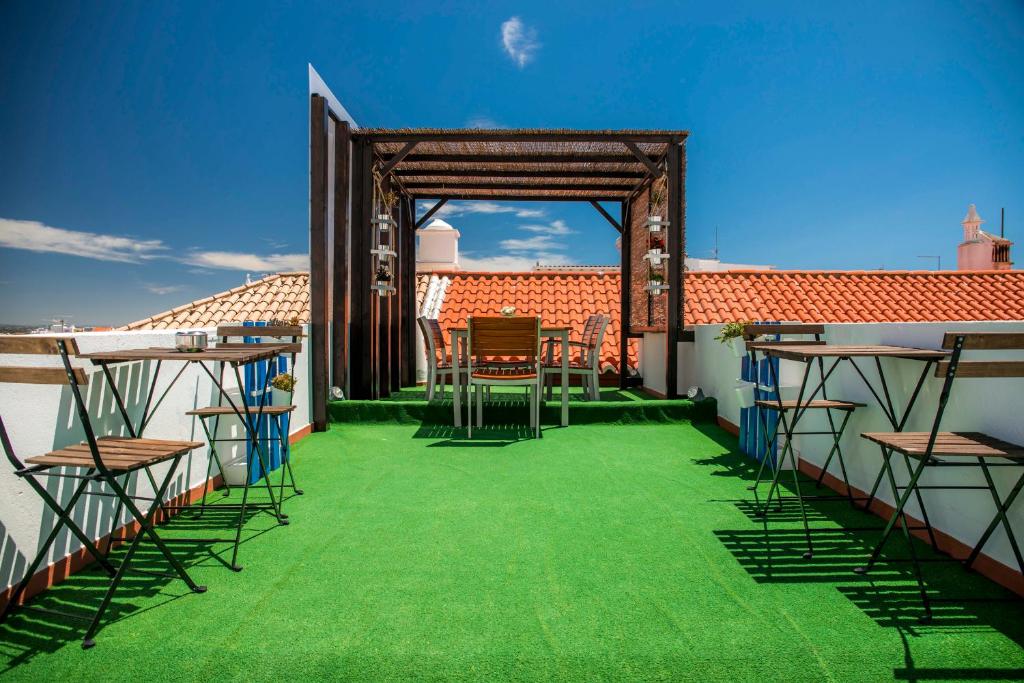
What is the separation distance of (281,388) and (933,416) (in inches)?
148

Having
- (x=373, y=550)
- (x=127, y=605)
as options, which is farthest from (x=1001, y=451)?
(x=127, y=605)

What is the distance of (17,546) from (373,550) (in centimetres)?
128

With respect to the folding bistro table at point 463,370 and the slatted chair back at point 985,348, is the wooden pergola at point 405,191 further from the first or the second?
the slatted chair back at point 985,348

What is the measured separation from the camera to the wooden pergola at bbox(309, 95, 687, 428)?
19.0 feet

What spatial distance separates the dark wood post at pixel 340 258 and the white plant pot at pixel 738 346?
3.72 metres

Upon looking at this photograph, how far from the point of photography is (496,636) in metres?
1.97

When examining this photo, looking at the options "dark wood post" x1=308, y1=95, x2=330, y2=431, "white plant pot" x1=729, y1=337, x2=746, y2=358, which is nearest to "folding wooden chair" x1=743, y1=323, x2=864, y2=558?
"white plant pot" x1=729, y1=337, x2=746, y2=358

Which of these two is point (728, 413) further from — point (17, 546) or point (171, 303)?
point (171, 303)

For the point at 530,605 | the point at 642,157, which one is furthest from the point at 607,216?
the point at 530,605

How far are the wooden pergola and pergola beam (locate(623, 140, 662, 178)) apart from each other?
16 mm

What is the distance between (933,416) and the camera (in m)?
2.78

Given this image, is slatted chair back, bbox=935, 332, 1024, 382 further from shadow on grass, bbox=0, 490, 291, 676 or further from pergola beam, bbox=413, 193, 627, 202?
pergola beam, bbox=413, 193, 627, 202

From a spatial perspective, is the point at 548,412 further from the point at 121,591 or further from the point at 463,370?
the point at 121,591

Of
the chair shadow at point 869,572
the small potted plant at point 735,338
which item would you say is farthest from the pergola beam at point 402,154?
the chair shadow at point 869,572
